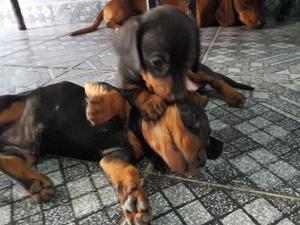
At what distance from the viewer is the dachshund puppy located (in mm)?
3217

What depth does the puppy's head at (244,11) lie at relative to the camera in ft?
10.5

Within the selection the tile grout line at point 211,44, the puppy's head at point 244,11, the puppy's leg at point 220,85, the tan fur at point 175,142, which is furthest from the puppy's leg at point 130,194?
the puppy's head at point 244,11

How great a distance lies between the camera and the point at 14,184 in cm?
115

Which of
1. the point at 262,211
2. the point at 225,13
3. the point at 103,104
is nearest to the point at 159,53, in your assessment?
the point at 103,104

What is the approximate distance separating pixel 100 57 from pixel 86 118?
1.54m

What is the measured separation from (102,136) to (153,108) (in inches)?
8.4

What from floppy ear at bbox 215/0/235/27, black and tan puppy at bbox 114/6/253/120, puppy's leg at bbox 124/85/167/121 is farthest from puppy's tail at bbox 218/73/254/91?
floppy ear at bbox 215/0/235/27

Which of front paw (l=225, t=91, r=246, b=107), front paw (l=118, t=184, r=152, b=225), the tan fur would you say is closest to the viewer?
front paw (l=118, t=184, r=152, b=225)

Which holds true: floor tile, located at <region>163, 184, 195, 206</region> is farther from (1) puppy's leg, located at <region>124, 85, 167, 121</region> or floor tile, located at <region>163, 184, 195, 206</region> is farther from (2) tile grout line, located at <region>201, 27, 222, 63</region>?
(2) tile grout line, located at <region>201, 27, 222, 63</region>

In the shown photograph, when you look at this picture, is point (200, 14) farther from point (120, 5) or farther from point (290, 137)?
point (290, 137)

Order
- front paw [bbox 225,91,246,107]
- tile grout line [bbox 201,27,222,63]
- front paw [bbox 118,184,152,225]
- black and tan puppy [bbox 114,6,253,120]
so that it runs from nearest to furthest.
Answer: front paw [bbox 118,184,152,225], black and tan puppy [bbox 114,6,253,120], front paw [bbox 225,91,246,107], tile grout line [bbox 201,27,222,63]

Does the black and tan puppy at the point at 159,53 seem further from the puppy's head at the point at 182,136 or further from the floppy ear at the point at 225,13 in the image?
the floppy ear at the point at 225,13

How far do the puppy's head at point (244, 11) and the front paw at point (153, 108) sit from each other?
7.86 feet

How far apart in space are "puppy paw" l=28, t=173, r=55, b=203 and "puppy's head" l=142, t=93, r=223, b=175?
13.2 inches
